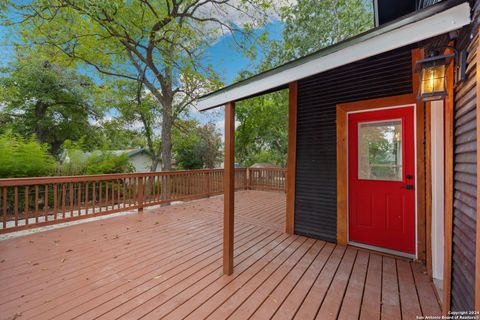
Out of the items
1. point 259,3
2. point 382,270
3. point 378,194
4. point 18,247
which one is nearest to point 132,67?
point 259,3

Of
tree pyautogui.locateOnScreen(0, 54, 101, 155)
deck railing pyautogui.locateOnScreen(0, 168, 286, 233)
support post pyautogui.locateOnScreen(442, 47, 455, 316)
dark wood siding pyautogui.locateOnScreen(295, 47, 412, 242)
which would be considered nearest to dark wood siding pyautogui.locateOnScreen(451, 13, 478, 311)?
support post pyautogui.locateOnScreen(442, 47, 455, 316)

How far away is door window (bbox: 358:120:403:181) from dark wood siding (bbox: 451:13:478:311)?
1489 millimetres

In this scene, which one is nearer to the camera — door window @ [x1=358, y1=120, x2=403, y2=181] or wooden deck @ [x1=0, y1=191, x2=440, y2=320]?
wooden deck @ [x1=0, y1=191, x2=440, y2=320]

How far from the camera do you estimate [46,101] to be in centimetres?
1002

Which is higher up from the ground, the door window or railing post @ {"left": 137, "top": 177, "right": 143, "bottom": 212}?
the door window

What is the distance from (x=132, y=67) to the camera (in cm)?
760

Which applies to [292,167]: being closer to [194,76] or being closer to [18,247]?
[18,247]

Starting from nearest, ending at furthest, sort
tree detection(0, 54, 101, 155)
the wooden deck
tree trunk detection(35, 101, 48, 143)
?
the wooden deck < tree detection(0, 54, 101, 155) < tree trunk detection(35, 101, 48, 143)

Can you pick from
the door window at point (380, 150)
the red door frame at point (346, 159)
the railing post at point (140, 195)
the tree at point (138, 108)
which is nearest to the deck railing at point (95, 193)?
the railing post at point (140, 195)

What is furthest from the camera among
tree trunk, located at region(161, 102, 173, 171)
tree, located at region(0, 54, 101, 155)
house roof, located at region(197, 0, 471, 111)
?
tree, located at region(0, 54, 101, 155)

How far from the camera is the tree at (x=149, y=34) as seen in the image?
5309 mm

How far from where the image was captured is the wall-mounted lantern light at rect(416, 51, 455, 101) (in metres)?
1.41

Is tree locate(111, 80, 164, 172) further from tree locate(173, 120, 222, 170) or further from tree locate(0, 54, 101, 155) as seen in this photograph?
→ tree locate(0, 54, 101, 155)

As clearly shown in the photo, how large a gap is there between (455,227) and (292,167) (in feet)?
7.38
